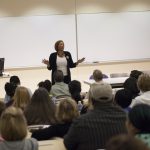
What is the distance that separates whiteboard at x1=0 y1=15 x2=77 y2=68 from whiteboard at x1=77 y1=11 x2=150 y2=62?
0.41 m

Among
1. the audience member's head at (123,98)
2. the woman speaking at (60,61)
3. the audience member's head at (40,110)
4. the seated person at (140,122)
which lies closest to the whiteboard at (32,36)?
the woman speaking at (60,61)

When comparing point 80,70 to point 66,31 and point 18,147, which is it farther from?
point 18,147

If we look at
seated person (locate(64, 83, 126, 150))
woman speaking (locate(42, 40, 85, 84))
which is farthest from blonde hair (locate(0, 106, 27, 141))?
woman speaking (locate(42, 40, 85, 84))

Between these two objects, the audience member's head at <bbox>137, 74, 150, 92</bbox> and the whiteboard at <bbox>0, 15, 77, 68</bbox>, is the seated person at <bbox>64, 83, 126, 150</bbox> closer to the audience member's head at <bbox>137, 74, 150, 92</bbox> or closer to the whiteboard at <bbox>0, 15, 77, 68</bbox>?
the audience member's head at <bbox>137, 74, 150, 92</bbox>

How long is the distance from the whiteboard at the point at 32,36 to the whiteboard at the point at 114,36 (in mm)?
413

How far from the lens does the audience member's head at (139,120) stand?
2.04 metres

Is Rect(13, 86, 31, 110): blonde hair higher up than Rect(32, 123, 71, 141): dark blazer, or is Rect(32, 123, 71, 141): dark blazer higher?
Rect(13, 86, 31, 110): blonde hair

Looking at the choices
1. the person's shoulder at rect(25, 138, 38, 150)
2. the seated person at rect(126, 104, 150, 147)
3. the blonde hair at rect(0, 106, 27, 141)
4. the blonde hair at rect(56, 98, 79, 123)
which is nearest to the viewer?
the seated person at rect(126, 104, 150, 147)

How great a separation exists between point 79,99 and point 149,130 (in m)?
2.96

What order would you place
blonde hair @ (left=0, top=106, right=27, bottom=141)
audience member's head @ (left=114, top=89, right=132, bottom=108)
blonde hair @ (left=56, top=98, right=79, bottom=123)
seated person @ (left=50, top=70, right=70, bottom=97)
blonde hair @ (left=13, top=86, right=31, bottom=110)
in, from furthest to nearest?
seated person @ (left=50, top=70, right=70, bottom=97)
blonde hair @ (left=13, top=86, right=31, bottom=110)
audience member's head @ (left=114, top=89, right=132, bottom=108)
blonde hair @ (left=56, top=98, right=79, bottom=123)
blonde hair @ (left=0, top=106, right=27, bottom=141)

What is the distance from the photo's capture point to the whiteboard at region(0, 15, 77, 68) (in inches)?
375

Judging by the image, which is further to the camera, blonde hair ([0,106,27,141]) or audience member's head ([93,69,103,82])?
audience member's head ([93,69,103,82])

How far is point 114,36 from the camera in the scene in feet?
33.4

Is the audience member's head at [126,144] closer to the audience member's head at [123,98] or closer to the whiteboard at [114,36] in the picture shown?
the audience member's head at [123,98]
